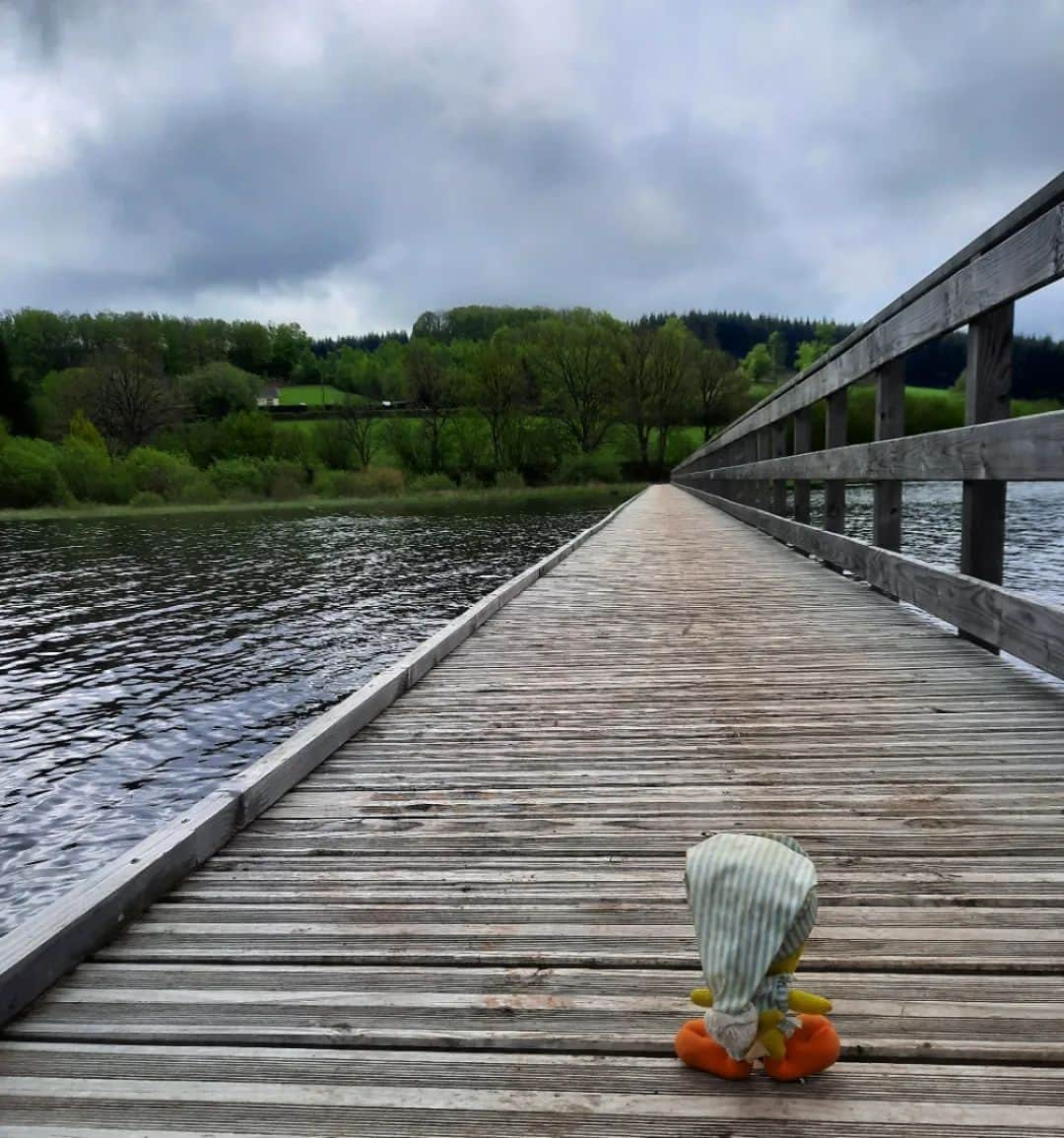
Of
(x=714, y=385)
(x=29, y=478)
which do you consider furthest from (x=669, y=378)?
(x=29, y=478)

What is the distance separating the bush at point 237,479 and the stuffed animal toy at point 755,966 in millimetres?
50173

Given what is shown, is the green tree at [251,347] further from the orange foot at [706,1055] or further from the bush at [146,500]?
the orange foot at [706,1055]

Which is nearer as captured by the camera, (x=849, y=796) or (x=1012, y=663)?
(x=849, y=796)

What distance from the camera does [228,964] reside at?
1771 mm

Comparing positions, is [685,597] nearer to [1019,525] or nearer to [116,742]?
[116,742]

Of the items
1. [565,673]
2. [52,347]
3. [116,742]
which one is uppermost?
[52,347]

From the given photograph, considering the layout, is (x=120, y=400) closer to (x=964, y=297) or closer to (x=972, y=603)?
(x=964, y=297)

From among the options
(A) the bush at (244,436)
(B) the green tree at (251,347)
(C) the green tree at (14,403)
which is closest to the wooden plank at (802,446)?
(A) the bush at (244,436)

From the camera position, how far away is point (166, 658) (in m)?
9.73

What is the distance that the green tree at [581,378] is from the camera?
60438 millimetres

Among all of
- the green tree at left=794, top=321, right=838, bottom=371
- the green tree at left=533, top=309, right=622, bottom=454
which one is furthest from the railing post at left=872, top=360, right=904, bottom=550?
the green tree at left=794, top=321, right=838, bottom=371

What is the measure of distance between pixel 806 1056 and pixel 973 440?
319 cm

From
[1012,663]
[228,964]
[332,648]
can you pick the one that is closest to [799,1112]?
[228,964]

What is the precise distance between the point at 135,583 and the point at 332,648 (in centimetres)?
782
